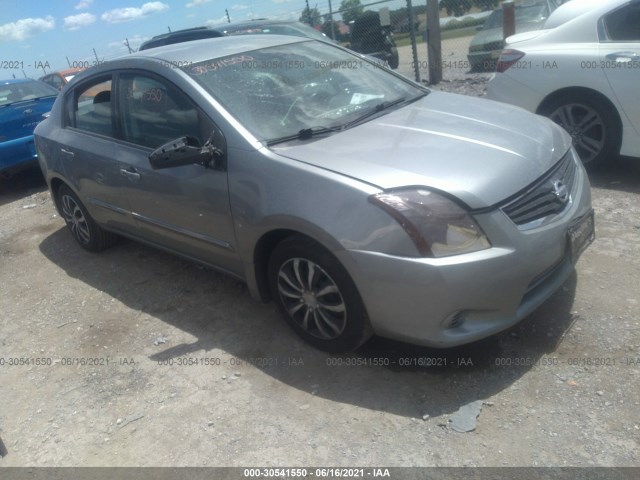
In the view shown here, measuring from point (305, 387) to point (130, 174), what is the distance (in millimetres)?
1999

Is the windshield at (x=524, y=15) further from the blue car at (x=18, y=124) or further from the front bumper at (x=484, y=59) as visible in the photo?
the blue car at (x=18, y=124)

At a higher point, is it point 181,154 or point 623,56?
point 181,154

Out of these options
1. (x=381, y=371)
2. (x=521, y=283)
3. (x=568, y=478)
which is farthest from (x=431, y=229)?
(x=568, y=478)

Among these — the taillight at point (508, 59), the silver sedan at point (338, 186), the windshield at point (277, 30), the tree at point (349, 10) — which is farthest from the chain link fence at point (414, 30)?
the silver sedan at point (338, 186)

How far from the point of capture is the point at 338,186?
9.47ft

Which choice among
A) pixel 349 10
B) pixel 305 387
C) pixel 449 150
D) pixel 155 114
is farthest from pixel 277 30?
pixel 305 387

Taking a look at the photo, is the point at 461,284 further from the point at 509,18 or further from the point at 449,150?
the point at 509,18

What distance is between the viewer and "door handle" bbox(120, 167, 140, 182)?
4.03m

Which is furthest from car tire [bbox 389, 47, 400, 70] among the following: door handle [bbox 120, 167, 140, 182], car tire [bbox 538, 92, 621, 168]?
door handle [bbox 120, 167, 140, 182]

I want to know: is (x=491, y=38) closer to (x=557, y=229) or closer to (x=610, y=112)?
(x=610, y=112)

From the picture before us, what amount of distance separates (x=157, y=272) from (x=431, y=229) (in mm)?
2862

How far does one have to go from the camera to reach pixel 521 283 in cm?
280

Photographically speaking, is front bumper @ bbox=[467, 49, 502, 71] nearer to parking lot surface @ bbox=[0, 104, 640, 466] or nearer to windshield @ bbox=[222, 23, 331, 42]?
windshield @ bbox=[222, 23, 331, 42]

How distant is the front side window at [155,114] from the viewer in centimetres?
362
